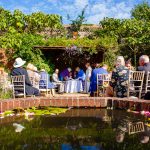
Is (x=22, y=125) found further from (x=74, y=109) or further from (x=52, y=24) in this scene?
(x=52, y=24)

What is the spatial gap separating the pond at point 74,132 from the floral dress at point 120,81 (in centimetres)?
306

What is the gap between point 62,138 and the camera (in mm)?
4613

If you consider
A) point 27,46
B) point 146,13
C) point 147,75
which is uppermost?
point 146,13

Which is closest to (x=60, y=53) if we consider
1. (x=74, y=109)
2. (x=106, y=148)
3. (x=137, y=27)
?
(x=137, y=27)

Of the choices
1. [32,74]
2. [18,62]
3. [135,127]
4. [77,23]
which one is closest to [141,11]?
[77,23]

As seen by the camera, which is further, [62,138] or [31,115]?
[31,115]

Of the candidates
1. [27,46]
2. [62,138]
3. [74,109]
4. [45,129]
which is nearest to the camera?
[62,138]

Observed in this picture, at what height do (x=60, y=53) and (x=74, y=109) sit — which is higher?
(x=60, y=53)

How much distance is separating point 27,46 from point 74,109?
14246 millimetres

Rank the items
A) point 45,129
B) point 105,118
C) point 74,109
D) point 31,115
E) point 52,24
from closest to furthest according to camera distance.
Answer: point 45,129 → point 105,118 → point 31,115 → point 74,109 → point 52,24

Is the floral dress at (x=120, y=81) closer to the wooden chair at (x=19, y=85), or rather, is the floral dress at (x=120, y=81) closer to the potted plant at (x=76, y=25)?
the wooden chair at (x=19, y=85)

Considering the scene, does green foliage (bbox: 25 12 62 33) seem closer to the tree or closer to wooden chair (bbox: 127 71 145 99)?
the tree

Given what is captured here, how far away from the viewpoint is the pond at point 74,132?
4.25 meters

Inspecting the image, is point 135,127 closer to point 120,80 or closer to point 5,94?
point 120,80
